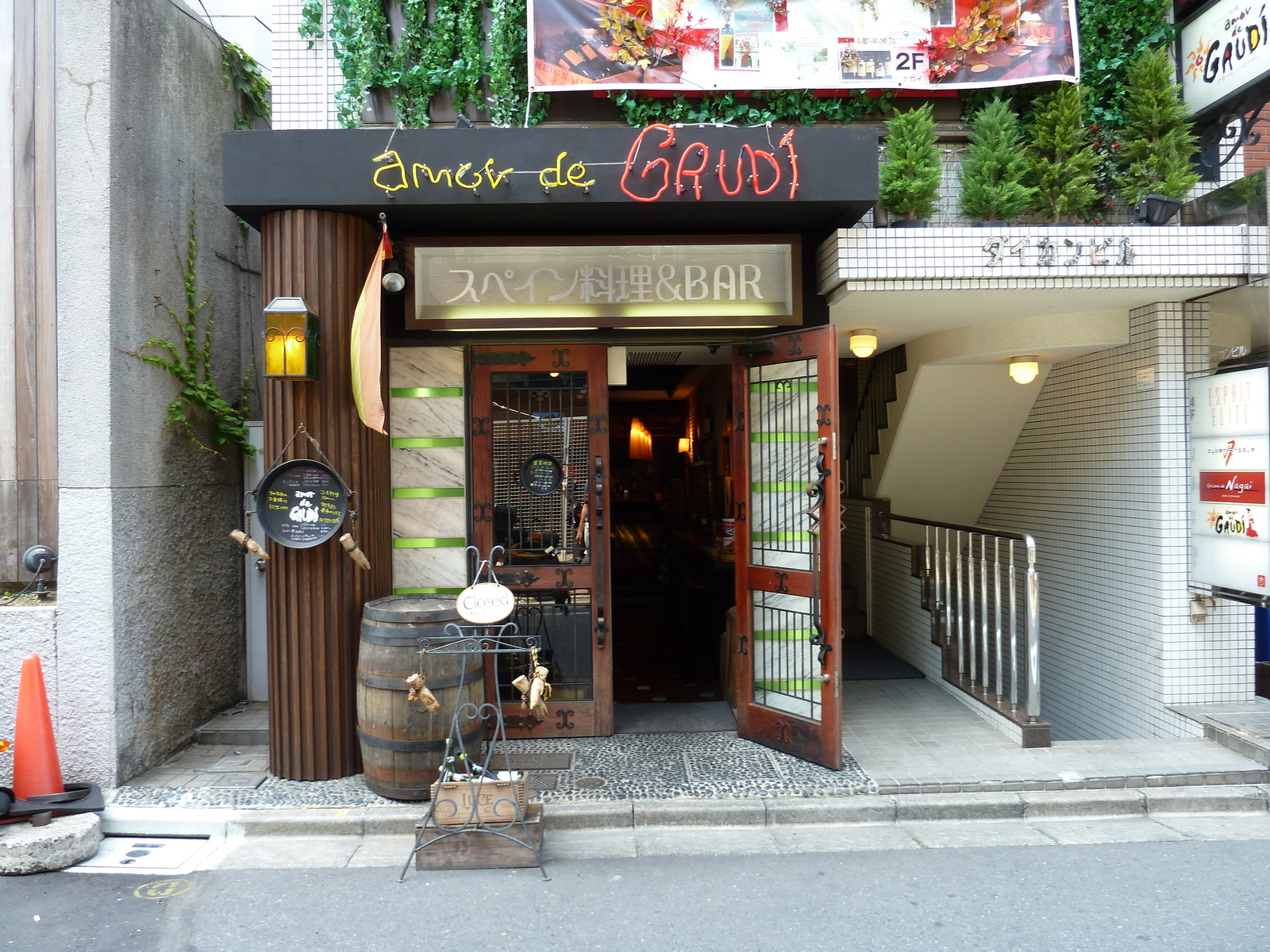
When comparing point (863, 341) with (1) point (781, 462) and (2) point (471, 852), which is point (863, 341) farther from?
(2) point (471, 852)

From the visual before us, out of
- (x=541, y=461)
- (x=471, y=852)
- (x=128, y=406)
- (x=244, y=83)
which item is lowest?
(x=471, y=852)

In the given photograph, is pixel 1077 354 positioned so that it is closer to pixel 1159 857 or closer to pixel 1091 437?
pixel 1091 437

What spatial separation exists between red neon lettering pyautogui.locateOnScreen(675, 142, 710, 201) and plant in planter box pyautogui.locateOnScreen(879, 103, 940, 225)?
4.31 ft

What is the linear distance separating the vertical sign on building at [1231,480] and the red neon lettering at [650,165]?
413 cm

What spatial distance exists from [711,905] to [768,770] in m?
1.44

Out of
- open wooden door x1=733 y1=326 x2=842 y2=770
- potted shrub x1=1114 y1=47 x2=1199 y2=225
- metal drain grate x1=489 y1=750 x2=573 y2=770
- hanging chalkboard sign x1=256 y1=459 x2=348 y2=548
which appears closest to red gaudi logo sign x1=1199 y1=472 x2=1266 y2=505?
potted shrub x1=1114 y1=47 x2=1199 y2=225

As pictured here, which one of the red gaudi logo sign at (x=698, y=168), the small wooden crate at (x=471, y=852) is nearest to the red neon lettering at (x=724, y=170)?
the red gaudi logo sign at (x=698, y=168)

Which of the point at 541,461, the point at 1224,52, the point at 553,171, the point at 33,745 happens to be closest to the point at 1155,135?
the point at 1224,52

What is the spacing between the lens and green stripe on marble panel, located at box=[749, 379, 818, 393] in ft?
17.1

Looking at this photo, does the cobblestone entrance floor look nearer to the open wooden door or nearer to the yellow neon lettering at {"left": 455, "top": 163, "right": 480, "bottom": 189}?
the open wooden door

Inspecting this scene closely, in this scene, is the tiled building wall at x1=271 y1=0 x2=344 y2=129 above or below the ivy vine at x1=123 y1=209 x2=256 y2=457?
above

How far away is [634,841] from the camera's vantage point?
13.9 feet

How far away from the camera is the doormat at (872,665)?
Answer: 7098mm

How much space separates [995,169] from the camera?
5172 millimetres
